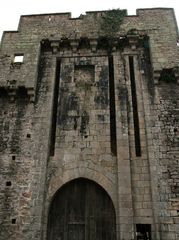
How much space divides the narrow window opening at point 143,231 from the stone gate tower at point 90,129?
27 millimetres

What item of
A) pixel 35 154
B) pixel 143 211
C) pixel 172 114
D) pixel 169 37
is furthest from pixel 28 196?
pixel 169 37

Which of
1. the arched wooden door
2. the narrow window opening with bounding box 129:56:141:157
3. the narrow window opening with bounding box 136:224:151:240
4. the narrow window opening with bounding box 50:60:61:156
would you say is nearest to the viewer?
the narrow window opening with bounding box 136:224:151:240

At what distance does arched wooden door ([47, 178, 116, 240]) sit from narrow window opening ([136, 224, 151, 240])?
0.68m

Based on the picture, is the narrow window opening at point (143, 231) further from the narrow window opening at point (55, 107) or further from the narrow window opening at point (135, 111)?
the narrow window opening at point (55, 107)

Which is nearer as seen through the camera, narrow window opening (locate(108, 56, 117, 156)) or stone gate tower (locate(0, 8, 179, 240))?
stone gate tower (locate(0, 8, 179, 240))

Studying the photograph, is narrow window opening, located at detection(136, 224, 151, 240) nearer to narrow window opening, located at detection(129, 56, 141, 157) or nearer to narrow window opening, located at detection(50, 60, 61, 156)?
narrow window opening, located at detection(129, 56, 141, 157)

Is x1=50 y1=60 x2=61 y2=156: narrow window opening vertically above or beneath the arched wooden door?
above

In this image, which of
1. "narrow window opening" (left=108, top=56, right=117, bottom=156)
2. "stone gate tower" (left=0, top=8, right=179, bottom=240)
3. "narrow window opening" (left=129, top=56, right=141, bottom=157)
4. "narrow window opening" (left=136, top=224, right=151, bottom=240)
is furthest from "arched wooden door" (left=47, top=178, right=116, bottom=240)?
"narrow window opening" (left=129, top=56, right=141, bottom=157)

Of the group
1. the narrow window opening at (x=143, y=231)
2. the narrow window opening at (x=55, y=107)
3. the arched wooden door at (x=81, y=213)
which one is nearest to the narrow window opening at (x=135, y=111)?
the arched wooden door at (x=81, y=213)

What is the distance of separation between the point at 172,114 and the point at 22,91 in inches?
205

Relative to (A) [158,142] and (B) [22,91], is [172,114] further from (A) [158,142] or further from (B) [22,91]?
(B) [22,91]

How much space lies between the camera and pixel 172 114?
10219 millimetres

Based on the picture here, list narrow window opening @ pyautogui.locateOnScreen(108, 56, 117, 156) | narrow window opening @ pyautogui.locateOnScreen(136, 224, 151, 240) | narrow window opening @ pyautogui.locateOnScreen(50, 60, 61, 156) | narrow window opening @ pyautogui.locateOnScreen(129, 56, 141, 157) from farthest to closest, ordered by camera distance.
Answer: narrow window opening @ pyautogui.locateOnScreen(50, 60, 61, 156), narrow window opening @ pyautogui.locateOnScreen(108, 56, 117, 156), narrow window opening @ pyautogui.locateOnScreen(129, 56, 141, 157), narrow window opening @ pyautogui.locateOnScreen(136, 224, 151, 240)

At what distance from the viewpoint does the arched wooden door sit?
29.1ft
